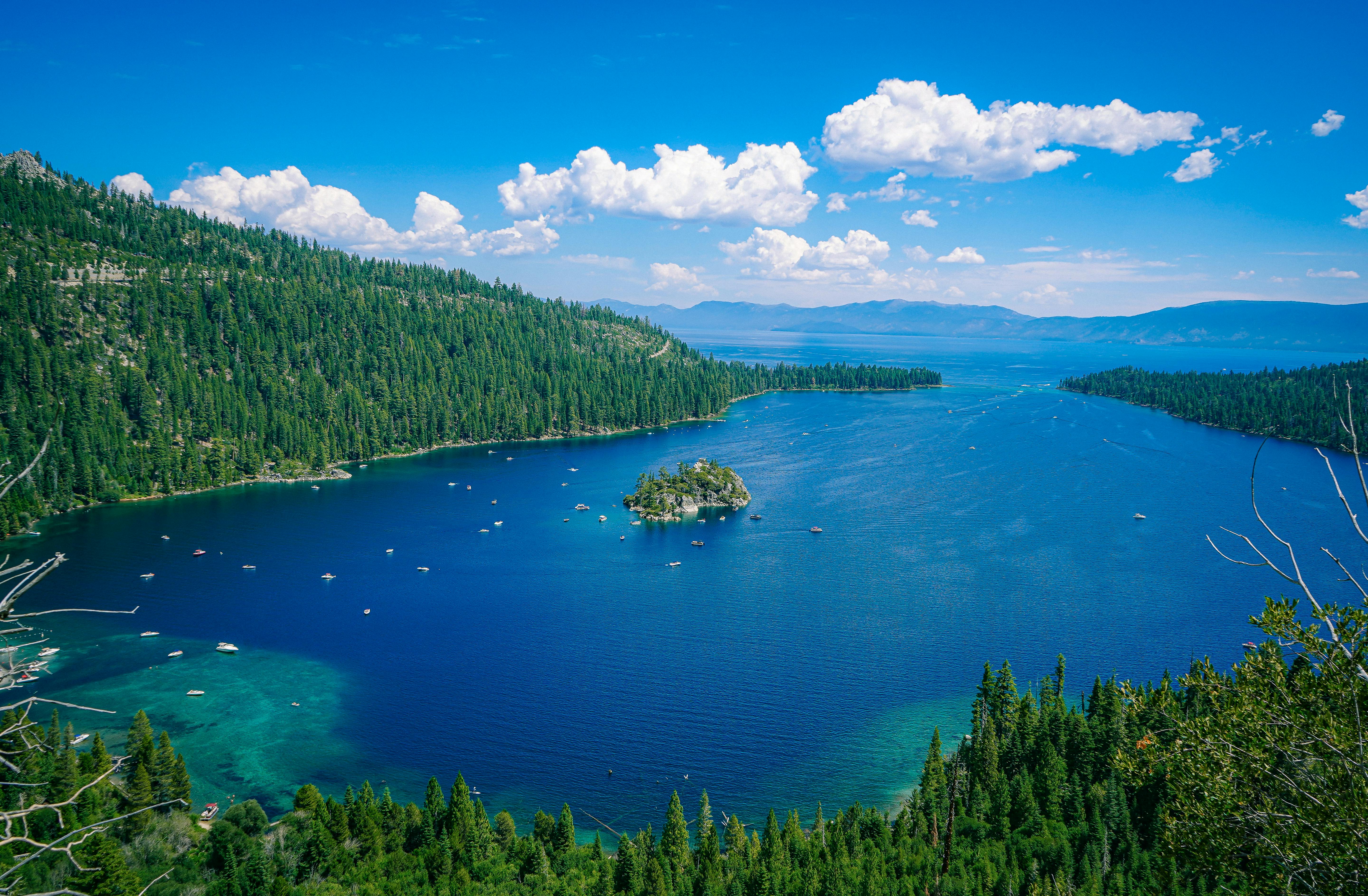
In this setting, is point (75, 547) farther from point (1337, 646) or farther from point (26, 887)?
point (1337, 646)

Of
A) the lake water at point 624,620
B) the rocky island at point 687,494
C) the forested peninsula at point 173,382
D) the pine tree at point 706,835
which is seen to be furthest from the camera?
the forested peninsula at point 173,382

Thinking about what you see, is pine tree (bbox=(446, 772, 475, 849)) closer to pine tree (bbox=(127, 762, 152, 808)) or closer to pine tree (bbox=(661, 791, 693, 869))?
pine tree (bbox=(661, 791, 693, 869))

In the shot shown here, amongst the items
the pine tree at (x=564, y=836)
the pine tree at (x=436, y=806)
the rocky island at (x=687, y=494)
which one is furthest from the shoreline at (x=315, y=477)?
the pine tree at (x=564, y=836)

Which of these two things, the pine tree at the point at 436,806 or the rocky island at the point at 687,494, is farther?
the rocky island at the point at 687,494

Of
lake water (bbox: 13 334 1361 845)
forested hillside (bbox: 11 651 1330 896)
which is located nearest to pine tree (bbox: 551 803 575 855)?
forested hillside (bbox: 11 651 1330 896)

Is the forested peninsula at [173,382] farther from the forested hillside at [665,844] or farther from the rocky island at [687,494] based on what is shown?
the forested hillside at [665,844]

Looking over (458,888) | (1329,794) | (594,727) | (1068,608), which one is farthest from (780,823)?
(1068,608)

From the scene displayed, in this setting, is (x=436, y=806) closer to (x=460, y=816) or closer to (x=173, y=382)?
(x=460, y=816)
